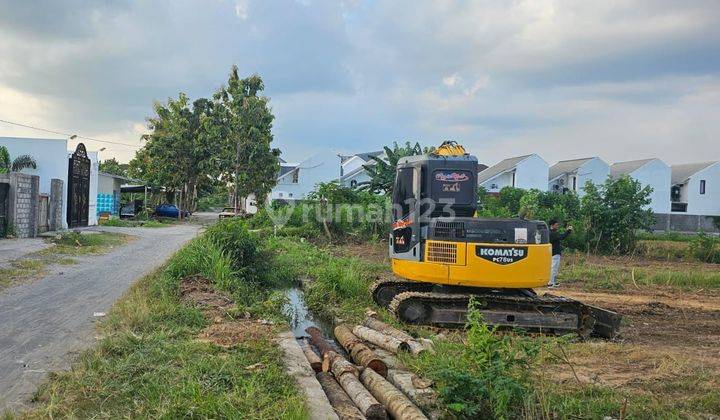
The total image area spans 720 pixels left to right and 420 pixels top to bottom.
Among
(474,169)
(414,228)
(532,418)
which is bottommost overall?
(532,418)

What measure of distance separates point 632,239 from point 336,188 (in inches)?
503

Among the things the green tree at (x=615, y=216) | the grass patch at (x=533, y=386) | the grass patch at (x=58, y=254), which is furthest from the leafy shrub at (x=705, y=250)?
the grass patch at (x=58, y=254)

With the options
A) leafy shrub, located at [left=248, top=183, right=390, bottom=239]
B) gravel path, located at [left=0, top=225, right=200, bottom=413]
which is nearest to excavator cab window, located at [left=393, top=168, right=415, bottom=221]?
gravel path, located at [left=0, top=225, right=200, bottom=413]

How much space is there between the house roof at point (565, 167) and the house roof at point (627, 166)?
3.53 m

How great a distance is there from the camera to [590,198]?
2500 cm

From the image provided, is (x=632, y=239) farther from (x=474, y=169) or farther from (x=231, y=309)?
(x=231, y=309)

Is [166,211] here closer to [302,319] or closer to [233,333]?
[302,319]

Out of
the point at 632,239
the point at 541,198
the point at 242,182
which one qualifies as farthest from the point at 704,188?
the point at 242,182

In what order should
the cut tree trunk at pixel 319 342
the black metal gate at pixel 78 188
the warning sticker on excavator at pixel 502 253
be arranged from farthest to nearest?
the black metal gate at pixel 78 188, the warning sticker on excavator at pixel 502 253, the cut tree trunk at pixel 319 342

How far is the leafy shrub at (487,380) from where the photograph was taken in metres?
5.49

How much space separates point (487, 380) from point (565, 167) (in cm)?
5916

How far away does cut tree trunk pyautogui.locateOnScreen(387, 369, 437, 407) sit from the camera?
6.16 m

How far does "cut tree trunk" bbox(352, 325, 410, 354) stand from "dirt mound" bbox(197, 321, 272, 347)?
58.7 inches

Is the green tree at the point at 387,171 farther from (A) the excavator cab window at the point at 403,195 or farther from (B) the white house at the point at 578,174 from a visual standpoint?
(B) the white house at the point at 578,174
